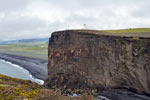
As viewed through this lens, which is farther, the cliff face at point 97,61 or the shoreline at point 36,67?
the shoreline at point 36,67

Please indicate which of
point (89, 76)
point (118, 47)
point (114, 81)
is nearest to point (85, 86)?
point (89, 76)

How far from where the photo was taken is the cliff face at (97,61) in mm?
31188

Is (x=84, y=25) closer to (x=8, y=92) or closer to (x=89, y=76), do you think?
(x=89, y=76)

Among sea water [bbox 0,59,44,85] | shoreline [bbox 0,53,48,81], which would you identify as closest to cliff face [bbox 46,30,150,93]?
sea water [bbox 0,59,44,85]

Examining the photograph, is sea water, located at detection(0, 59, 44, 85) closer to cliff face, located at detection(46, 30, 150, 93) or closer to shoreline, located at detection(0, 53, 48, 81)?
shoreline, located at detection(0, 53, 48, 81)

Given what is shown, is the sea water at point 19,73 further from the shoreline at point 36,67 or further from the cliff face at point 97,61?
the cliff face at point 97,61

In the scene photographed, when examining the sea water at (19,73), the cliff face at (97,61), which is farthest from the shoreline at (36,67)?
the cliff face at (97,61)

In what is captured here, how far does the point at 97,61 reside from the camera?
3694 centimetres

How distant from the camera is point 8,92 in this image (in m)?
11.1

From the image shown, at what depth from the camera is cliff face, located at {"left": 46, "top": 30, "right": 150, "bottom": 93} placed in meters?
31.2

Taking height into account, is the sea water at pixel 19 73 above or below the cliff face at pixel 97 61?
below

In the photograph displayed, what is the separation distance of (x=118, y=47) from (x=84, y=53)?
29.0 feet

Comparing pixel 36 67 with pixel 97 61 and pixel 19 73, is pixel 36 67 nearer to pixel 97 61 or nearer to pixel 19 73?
pixel 19 73

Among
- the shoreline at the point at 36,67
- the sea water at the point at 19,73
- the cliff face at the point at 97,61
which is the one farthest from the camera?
the shoreline at the point at 36,67
